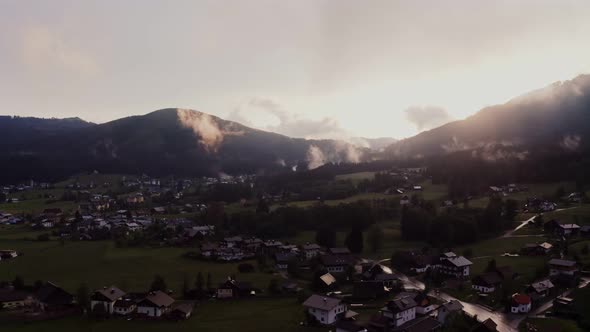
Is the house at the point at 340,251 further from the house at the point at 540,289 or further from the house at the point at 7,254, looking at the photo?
the house at the point at 7,254

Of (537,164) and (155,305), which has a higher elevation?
(537,164)

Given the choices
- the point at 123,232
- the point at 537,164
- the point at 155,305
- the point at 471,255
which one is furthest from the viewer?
the point at 537,164

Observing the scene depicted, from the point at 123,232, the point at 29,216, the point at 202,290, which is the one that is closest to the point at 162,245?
the point at 123,232

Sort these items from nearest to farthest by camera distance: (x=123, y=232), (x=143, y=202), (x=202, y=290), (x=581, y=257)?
(x=202, y=290) → (x=581, y=257) → (x=123, y=232) → (x=143, y=202)

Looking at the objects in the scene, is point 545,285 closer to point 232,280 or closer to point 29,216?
point 232,280

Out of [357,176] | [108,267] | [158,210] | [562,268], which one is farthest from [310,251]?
[357,176]

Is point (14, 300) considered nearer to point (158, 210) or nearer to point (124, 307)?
point (124, 307)

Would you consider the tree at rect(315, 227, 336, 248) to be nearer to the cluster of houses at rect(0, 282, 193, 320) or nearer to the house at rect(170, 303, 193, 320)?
the cluster of houses at rect(0, 282, 193, 320)

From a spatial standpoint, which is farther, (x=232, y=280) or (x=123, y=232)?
(x=123, y=232)

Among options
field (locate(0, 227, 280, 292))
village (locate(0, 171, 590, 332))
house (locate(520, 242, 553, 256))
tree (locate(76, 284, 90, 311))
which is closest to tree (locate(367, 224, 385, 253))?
village (locate(0, 171, 590, 332))
